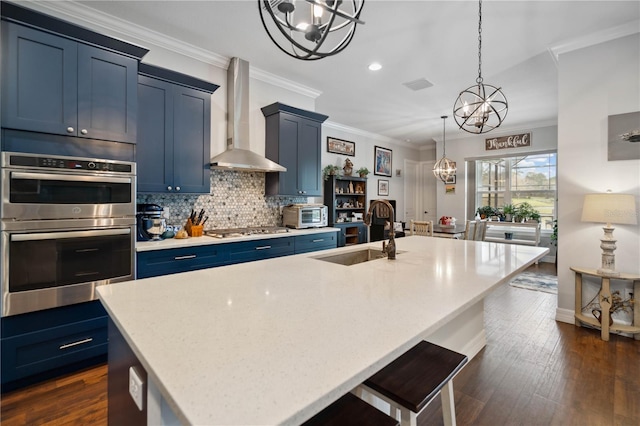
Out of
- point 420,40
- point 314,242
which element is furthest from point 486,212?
point 420,40

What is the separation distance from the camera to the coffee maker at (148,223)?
286 centimetres

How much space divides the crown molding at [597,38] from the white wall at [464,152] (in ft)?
11.0

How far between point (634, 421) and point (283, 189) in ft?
11.4

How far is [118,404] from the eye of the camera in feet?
3.71

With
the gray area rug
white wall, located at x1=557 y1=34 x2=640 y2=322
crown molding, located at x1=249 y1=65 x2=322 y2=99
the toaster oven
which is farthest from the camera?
the gray area rug

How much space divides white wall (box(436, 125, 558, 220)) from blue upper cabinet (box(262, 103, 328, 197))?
164 inches

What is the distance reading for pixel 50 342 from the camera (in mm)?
2123

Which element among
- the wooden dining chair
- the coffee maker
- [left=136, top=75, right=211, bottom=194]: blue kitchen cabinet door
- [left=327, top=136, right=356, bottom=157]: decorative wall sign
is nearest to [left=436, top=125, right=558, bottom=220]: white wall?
[left=327, top=136, right=356, bottom=157]: decorative wall sign

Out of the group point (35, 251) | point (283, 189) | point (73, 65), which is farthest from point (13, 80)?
point (283, 189)

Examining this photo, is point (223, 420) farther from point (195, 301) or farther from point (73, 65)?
point (73, 65)

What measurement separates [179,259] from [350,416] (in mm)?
2253

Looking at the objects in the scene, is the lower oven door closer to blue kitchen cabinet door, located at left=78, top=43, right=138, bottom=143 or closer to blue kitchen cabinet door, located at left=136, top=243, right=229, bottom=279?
blue kitchen cabinet door, located at left=136, top=243, right=229, bottom=279

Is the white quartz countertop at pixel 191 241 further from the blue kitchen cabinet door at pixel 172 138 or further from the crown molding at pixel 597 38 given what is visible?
the crown molding at pixel 597 38

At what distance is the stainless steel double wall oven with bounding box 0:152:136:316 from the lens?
197 cm
